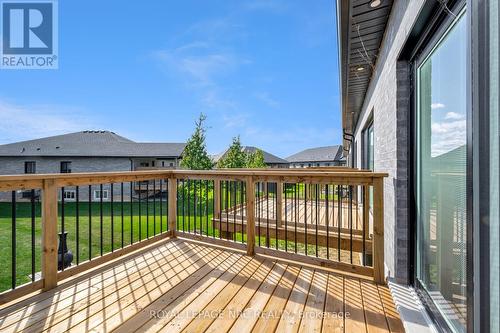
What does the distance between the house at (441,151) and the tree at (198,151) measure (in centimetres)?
1145

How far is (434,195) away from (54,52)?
6421 millimetres

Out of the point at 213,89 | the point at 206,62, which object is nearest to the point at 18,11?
the point at 206,62

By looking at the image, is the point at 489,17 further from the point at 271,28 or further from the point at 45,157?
the point at 45,157

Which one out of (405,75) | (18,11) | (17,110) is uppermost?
(17,110)

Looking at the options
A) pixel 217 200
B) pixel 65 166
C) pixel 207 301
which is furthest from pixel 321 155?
pixel 207 301

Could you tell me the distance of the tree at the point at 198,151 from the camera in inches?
544

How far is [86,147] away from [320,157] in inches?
1091

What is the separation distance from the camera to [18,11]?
4.40 meters

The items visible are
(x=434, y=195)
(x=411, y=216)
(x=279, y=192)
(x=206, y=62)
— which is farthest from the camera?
(x=206, y=62)

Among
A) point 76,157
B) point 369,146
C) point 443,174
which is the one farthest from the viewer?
point 76,157

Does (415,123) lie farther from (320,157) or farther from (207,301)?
(320,157)

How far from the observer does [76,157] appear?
19.9 m

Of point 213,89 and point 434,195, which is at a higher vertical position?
point 213,89

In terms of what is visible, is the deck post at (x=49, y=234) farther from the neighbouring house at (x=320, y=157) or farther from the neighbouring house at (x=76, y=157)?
the neighbouring house at (x=320, y=157)
